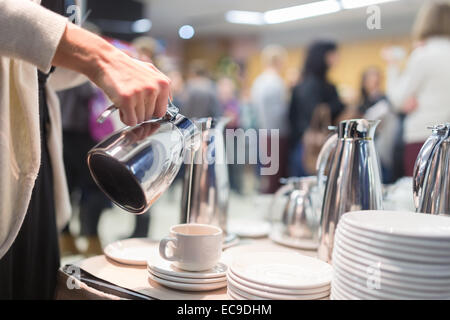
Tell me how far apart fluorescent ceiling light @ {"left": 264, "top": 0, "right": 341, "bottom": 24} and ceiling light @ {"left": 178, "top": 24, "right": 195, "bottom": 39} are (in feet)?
6.17

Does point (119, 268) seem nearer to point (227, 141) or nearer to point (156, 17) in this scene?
point (227, 141)

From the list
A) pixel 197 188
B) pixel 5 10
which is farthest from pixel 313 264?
pixel 5 10

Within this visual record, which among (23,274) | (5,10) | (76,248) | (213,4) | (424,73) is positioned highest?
(213,4)

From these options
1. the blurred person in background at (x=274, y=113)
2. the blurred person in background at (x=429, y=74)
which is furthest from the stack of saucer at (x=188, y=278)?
the blurred person in background at (x=274, y=113)

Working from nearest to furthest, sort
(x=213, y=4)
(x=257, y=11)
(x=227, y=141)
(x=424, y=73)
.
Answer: (x=227, y=141)
(x=424, y=73)
(x=213, y=4)
(x=257, y=11)

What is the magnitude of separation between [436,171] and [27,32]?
Answer: 721mm

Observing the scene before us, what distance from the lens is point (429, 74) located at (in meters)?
2.06

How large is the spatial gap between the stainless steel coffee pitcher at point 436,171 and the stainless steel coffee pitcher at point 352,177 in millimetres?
84

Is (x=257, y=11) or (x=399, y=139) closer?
(x=399, y=139)

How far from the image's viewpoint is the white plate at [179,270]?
73 centimetres

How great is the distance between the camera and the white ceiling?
7.46 meters

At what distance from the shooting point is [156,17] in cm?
871

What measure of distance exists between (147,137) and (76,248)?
2.42 metres

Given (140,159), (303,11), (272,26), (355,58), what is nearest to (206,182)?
(140,159)
